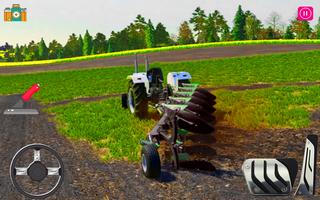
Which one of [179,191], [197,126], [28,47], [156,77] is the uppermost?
[28,47]

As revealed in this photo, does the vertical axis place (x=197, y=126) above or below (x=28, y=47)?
below

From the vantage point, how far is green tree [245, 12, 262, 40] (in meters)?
81.1

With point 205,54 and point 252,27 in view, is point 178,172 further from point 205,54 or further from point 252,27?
point 252,27

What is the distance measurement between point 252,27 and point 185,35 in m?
14.3

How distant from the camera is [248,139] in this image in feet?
27.3

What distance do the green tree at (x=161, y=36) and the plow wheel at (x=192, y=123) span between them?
82.3 m

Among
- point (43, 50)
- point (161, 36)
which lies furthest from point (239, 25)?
point (43, 50)

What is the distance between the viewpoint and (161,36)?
292 ft

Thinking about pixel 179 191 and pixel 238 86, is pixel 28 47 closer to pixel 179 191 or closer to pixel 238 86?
pixel 238 86

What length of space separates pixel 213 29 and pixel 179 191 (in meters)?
78.4

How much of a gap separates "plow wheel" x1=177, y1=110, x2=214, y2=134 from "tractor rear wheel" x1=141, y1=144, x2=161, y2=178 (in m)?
0.73

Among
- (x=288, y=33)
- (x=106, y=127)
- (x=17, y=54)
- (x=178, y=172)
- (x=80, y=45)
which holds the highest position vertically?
(x=80, y=45)

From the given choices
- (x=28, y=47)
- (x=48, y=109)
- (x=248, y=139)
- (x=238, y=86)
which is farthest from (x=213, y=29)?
(x=248, y=139)

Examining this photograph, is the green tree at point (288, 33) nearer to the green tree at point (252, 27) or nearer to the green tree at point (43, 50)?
the green tree at point (252, 27)
